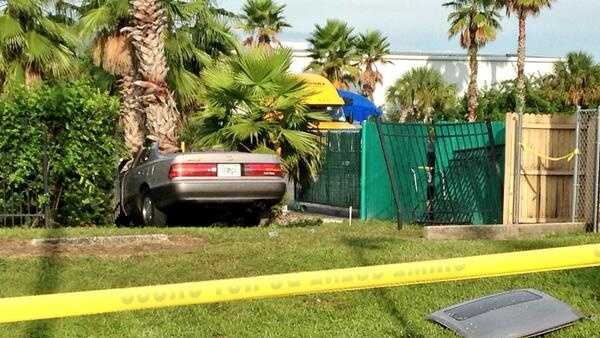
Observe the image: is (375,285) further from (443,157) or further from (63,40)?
(63,40)

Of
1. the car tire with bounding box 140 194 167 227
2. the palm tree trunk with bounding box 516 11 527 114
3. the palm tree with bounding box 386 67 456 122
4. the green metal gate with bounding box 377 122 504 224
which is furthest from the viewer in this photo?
the palm tree with bounding box 386 67 456 122

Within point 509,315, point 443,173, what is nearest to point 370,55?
point 443,173

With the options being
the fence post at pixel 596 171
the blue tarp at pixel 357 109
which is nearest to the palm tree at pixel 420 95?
the blue tarp at pixel 357 109

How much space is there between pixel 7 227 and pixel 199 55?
11695 millimetres

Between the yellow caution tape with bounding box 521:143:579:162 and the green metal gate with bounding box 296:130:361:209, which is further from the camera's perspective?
the green metal gate with bounding box 296:130:361:209

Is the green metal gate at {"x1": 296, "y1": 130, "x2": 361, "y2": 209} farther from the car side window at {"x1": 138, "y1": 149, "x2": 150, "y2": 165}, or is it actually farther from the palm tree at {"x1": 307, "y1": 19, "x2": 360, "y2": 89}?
the palm tree at {"x1": 307, "y1": 19, "x2": 360, "y2": 89}

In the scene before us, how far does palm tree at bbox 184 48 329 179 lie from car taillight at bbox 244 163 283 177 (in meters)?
2.11

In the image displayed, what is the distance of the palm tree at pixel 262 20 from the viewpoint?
42500mm

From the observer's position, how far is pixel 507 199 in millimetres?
12680

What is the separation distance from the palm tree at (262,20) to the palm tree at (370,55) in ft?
23.4

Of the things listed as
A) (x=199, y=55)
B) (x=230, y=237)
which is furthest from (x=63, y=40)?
(x=230, y=237)

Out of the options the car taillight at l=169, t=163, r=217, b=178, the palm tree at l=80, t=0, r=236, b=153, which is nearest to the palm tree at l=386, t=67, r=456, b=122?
the palm tree at l=80, t=0, r=236, b=153

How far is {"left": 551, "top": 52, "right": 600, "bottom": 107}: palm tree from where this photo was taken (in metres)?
45.5

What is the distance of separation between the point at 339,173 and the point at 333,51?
28799 millimetres
